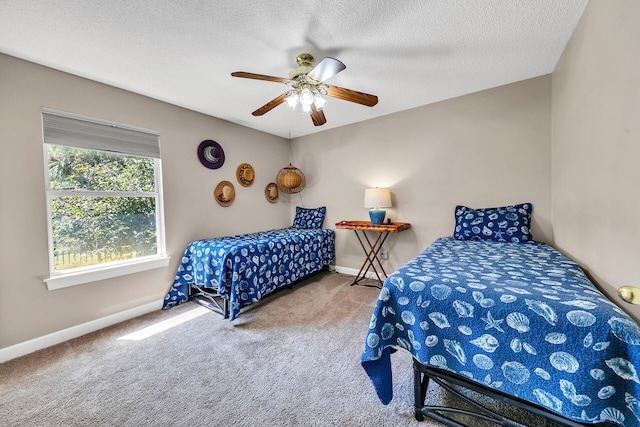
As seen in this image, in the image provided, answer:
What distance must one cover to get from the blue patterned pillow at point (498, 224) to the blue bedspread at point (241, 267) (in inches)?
74.6

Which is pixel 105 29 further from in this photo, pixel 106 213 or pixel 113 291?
pixel 113 291

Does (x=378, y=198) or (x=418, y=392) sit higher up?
(x=378, y=198)

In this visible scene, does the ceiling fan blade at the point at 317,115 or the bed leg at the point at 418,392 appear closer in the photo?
the bed leg at the point at 418,392

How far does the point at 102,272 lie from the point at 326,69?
2667mm

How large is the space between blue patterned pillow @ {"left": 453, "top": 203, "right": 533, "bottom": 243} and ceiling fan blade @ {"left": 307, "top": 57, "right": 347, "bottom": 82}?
79.7 inches

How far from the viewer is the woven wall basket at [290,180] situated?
404 centimetres

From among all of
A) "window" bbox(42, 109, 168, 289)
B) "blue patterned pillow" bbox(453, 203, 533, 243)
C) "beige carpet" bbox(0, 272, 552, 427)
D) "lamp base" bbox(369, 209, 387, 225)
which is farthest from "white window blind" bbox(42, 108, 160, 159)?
"blue patterned pillow" bbox(453, 203, 533, 243)

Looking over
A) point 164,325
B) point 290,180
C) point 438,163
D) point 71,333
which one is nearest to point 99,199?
point 71,333

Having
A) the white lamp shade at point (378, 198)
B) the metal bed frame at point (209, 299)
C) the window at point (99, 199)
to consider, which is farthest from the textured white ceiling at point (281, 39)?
the metal bed frame at point (209, 299)

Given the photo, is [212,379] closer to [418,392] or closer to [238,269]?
[238,269]

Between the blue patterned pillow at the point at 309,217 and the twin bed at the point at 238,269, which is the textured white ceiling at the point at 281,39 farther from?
the blue patterned pillow at the point at 309,217

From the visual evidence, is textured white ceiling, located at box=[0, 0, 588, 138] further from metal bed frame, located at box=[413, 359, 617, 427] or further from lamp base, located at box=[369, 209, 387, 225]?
metal bed frame, located at box=[413, 359, 617, 427]

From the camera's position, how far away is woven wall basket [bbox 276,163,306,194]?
4.04 metres

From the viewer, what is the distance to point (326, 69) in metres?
1.65
